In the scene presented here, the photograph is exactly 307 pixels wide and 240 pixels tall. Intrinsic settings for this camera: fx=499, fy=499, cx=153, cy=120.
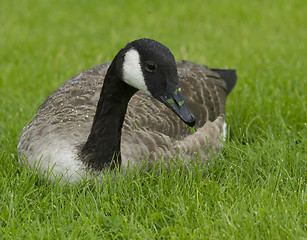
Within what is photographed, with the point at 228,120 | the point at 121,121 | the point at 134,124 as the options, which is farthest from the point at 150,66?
the point at 228,120

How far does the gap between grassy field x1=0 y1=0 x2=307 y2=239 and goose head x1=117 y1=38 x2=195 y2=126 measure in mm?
682

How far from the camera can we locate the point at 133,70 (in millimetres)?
3832

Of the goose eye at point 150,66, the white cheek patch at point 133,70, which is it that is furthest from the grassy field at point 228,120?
the goose eye at point 150,66

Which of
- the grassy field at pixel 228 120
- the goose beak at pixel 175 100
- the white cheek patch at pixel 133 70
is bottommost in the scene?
the grassy field at pixel 228 120

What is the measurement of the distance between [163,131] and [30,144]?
122 centimetres

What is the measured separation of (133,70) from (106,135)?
66 centimetres

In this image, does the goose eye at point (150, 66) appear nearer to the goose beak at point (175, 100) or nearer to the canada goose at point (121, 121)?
the canada goose at point (121, 121)

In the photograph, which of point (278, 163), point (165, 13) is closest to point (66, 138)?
point (278, 163)

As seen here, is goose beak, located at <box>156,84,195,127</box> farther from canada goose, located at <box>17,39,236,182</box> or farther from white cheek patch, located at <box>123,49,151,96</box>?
white cheek patch, located at <box>123,49,151,96</box>

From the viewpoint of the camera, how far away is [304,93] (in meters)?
6.46

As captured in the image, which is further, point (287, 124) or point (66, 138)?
point (287, 124)

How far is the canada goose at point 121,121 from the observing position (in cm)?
377

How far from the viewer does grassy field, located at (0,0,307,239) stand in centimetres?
359

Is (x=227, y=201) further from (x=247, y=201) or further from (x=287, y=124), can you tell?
(x=287, y=124)
